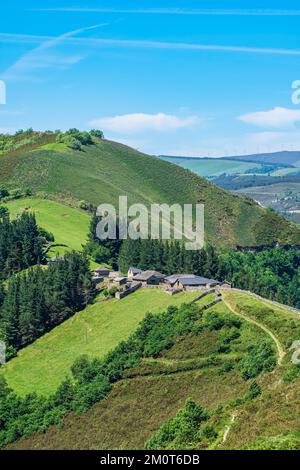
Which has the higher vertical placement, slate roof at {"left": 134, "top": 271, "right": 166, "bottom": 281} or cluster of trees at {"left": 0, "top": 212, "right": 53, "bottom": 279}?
cluster of trees at {"left": 0, "top": 212, "right": 53, "bottom": 279}

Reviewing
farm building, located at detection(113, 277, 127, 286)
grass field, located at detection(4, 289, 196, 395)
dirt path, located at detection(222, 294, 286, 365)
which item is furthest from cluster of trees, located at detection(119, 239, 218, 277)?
dirt path, located at detection(222, 294, 286, 365)

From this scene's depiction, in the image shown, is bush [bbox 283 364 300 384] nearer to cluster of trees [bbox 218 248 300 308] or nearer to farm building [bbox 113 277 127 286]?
farm building [bbox 113 277 127 286]

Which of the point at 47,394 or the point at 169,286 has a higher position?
the point at 169,286

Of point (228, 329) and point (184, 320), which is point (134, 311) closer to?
point (184, 320)

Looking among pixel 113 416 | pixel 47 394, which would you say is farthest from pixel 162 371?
pixel 47 394

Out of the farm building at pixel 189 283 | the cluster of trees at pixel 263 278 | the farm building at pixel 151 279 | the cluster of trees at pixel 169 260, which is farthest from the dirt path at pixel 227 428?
the cluster of trees at pixel 263 278

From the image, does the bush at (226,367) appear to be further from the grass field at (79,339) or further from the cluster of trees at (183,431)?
the grass field at (79,339)

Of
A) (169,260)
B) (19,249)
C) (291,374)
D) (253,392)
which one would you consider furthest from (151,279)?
(291,374)
